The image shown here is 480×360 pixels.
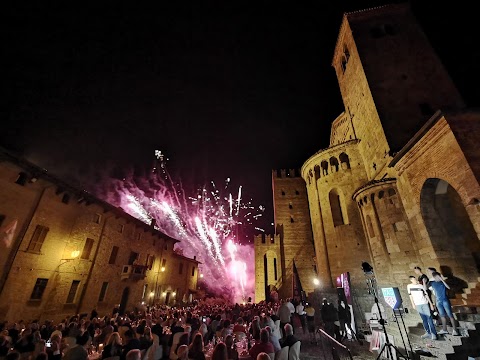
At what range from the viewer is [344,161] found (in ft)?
84.4

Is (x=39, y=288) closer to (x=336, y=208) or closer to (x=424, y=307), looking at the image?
(x=424, y=307)

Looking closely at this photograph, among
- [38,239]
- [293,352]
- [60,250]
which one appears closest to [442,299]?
[293,352]

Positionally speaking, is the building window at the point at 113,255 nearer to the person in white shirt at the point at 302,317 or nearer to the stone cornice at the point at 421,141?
the person in white shirt at the point at 302,317

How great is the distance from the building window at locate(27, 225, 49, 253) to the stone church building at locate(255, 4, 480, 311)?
2282 centimetres

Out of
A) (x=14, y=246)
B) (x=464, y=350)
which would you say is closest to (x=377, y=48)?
(x=464, y=350)

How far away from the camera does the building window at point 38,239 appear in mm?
14859

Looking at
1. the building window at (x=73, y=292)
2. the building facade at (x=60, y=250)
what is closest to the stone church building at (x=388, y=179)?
the building facade at (x=60, y=250)

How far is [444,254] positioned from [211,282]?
55499 millimetres

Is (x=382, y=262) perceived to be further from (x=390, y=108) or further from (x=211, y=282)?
(x=211, y=282)

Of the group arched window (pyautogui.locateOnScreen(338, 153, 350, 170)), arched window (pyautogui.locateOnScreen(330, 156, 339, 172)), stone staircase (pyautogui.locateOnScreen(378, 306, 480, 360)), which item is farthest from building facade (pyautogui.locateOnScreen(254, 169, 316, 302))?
stone staircase (pyautogui.locateOnScreen(378, 306, 480, 360))

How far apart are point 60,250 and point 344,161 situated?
2715 centimetres

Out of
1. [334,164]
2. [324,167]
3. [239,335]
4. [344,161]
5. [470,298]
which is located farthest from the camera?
[324,167]

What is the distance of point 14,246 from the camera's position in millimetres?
13820

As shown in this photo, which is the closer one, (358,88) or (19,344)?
(19,344)
